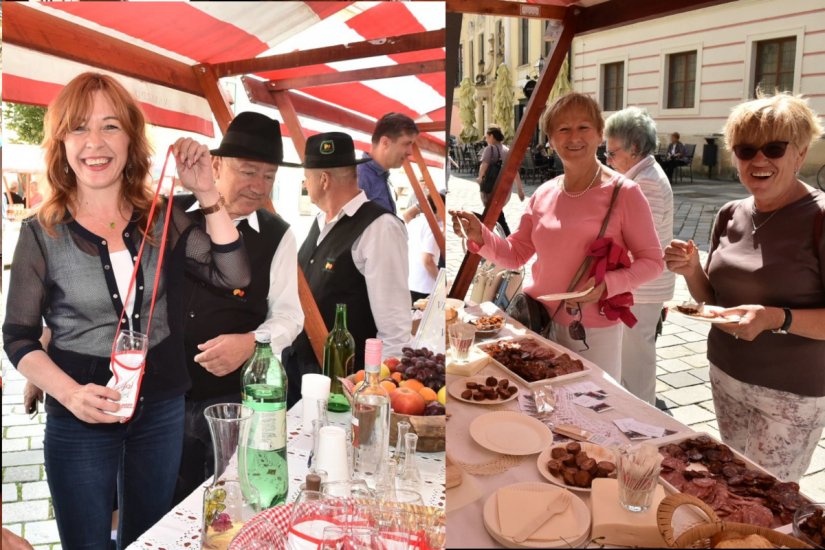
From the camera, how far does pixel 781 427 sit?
1766 millimetres

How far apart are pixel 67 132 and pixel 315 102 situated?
0.51 metres

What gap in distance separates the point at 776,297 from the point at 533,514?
3.67 ft

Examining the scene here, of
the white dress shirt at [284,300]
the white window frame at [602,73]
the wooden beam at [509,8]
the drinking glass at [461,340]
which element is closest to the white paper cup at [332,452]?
the white dress shirt at [284,300]

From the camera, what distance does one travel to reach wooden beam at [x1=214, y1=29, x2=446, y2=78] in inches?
48.0

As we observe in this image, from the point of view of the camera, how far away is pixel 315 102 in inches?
54.4

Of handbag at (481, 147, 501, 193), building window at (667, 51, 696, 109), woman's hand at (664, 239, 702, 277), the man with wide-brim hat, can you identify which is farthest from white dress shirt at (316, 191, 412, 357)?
building window at (667, 51, 696, 109)

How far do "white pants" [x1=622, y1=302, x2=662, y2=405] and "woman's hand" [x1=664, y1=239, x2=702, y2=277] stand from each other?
78 centimetres

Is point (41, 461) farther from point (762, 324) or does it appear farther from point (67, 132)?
point (762, 324)

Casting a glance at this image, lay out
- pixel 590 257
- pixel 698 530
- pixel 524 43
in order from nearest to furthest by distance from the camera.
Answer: pixel 698 530 < pixel 590 257 < pixel 524 43

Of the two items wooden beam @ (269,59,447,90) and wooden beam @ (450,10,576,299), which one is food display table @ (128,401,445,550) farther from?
wooden beam @ (450,10,576,299)

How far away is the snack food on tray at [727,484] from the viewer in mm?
1183

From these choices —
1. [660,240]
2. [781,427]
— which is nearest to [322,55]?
[781,427]

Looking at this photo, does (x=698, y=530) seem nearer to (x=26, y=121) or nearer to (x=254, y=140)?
(x=254, y=140)

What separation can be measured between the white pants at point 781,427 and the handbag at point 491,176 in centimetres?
125
